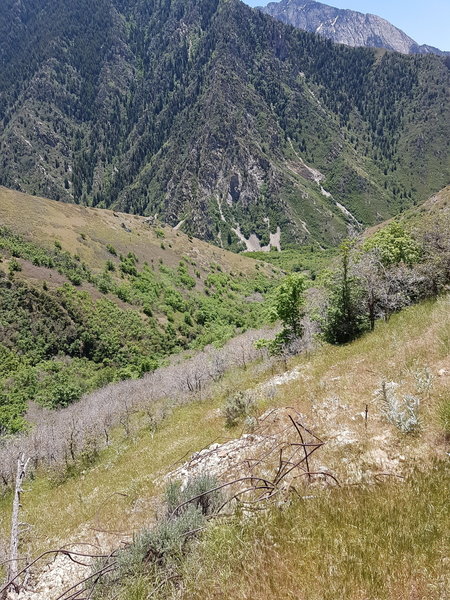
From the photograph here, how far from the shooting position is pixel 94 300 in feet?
156

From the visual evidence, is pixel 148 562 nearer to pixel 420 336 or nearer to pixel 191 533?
pixel 191 533

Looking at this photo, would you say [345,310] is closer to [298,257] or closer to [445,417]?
[445,417]

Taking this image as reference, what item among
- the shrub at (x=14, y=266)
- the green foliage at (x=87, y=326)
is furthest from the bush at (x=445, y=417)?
the shrub at (x=14, y=266)

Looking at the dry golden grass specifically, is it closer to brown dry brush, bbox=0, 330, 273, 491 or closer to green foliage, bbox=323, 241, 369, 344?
brown dry brush, bbox=0, 330, 273, 491

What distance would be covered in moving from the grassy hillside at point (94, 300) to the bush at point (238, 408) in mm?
22753

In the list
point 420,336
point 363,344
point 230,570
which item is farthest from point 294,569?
point 363,344

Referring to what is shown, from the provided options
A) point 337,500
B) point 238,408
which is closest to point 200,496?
point 337,500

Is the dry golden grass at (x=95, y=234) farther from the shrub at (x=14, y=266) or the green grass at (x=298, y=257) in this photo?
the green grass at (x=298, y=257)

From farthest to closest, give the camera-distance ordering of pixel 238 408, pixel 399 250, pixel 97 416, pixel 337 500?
pixel 97 416, pixel 399 250, pixel 238 408, pixel 337 500

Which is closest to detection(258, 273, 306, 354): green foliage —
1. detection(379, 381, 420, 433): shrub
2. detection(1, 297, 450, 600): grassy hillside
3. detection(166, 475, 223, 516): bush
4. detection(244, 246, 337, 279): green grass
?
detection(1, 297, 450, 600): grassy hillside

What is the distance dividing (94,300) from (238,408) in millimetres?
41981

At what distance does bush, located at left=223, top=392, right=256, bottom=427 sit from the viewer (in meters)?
9.38

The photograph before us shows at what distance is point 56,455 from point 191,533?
17.0 metres

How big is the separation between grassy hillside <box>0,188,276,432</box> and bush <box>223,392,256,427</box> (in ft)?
74.6
